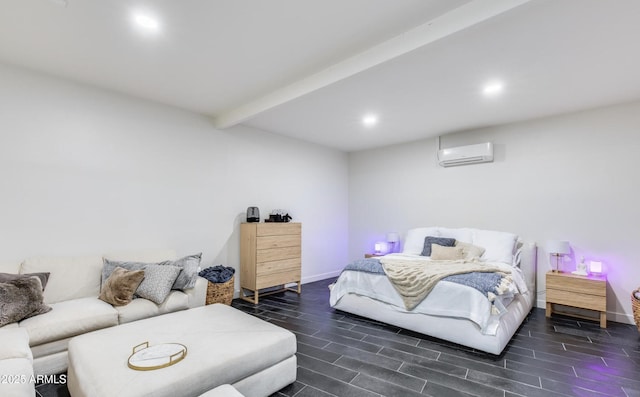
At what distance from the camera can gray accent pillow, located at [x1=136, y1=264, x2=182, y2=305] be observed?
294 cm

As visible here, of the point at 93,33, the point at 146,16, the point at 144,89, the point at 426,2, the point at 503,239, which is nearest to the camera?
the point at 426,2

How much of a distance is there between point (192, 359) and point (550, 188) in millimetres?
4659

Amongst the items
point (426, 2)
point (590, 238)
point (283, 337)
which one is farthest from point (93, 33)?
point (590, 238)

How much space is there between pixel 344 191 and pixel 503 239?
122 inches

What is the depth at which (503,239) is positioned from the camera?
416cm

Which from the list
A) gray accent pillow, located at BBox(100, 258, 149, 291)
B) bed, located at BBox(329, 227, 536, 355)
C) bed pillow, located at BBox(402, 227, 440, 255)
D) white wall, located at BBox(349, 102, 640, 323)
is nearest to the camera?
bed, located at BBox(329, 227, 536, 355)

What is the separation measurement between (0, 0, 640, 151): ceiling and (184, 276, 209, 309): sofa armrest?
2.09m

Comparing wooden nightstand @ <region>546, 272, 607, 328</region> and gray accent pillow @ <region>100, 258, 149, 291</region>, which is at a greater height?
gray accent pillow @ <region>100, 258, 149, 291</region>

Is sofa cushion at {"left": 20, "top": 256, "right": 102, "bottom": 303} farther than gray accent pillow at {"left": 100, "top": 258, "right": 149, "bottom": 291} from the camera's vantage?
No

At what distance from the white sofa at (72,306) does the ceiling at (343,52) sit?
6.20 ft

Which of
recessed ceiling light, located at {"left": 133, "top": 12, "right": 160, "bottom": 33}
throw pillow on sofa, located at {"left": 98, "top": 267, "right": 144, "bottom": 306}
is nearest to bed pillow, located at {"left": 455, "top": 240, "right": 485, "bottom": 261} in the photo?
throw pillow on sofa, located at {"left": 98, "top": 267, "right": 144, "bottom": 306}

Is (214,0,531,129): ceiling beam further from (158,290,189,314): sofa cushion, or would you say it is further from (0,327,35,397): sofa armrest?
(0,327,35,397): sofa armrest

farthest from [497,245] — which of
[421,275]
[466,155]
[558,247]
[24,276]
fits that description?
[24,276]

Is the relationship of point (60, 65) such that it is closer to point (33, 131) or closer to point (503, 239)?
point (33, 131)
